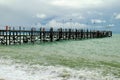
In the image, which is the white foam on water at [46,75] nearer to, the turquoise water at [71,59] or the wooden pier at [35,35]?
the turquoise water at [71,59]

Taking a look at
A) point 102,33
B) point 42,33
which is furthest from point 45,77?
point 102,33

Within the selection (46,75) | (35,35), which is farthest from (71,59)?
(35,35)

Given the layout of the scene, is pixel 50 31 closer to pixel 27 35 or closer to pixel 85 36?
pixel 27 35

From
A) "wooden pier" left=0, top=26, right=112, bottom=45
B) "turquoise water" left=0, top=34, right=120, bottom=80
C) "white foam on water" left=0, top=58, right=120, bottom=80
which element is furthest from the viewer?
"wooden pier" left=0, top=26, right=112, bottom=45

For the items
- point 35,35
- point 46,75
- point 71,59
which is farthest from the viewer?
point 35,35

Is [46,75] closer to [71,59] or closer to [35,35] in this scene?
[71,59]

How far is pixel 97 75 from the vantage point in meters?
16.2

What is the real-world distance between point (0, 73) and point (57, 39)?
51623mm

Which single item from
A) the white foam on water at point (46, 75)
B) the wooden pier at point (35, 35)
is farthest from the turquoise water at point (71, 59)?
the wooden pier at point (35, 35)

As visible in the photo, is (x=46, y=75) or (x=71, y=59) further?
(x=71, y=59)

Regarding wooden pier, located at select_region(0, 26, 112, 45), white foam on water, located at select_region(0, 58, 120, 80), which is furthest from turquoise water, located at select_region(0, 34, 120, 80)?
wooden pier, located at select_region(0, 26, 112, 45)

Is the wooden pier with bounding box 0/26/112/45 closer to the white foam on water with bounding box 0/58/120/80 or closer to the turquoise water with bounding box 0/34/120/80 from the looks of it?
the turquoise water with bounding box 0/34/120/80

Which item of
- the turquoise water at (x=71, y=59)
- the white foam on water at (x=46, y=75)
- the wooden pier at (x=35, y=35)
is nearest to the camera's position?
the white foam on water at (x=46, y=75)

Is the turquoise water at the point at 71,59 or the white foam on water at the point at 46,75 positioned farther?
the turquoise water at the point at 71,59
